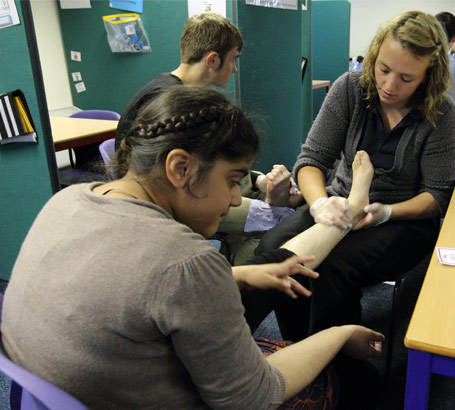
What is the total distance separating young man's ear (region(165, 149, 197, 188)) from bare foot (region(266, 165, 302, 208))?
3.15 ft

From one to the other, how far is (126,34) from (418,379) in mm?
3546

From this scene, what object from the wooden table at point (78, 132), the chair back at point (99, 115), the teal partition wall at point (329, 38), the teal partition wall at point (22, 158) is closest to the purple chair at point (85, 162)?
the chair back at point (99, 115)

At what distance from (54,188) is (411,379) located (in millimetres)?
1732

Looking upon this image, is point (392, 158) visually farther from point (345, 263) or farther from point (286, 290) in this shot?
point (286, 290)

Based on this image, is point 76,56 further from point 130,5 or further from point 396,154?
point 396,154

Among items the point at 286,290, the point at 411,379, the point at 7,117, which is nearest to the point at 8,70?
the point at 7,117

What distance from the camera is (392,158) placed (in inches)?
60.6

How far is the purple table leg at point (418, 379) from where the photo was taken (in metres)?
0.77

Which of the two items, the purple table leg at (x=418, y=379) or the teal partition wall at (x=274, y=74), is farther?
the teal partition wall at (x=274, y=74)

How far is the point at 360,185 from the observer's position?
1.46 meters

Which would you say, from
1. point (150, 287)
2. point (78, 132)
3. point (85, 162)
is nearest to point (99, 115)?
point (85, 162)

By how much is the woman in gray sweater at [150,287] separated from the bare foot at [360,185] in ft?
2.46

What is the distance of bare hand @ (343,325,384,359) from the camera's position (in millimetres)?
992

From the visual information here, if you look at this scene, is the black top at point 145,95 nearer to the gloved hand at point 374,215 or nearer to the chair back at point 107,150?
the chair back at point 107,150
